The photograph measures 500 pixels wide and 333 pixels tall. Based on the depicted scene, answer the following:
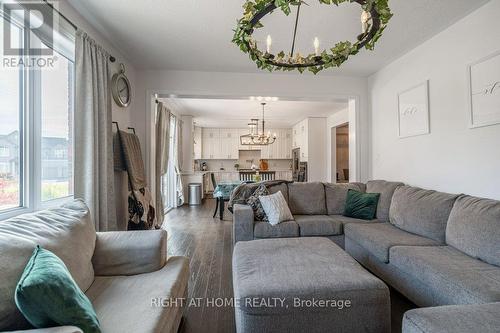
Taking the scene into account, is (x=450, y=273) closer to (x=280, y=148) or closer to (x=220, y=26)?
(x=220, y=26)

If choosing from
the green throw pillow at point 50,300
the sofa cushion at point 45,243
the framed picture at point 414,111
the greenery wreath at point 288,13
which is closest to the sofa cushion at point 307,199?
the framed picture at point 414,111

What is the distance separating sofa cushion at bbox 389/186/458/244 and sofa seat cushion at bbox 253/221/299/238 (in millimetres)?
1152

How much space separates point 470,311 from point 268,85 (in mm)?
3532

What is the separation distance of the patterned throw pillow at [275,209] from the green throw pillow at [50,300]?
225 centimetres

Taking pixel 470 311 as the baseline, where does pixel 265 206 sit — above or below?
above

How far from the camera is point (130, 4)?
222 centimetres

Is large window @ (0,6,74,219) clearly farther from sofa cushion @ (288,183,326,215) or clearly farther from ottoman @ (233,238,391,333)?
sofa cushion @ (288,183,326,215)

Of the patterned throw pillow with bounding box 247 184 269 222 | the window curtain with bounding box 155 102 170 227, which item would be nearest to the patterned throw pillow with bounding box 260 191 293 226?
the patterned throw pillow with bounding box 247 184 269 222

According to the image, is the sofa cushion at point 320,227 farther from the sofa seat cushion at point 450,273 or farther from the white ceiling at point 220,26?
the white ceiling at point 220,26

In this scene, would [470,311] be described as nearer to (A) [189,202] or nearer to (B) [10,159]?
(B) [10,159]

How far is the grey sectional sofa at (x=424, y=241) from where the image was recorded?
58.8 inches

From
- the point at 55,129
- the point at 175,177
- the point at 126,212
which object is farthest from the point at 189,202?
the point at 55,129

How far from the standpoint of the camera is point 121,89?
3223 mm

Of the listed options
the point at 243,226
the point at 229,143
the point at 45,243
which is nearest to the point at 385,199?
the point at 243,226
